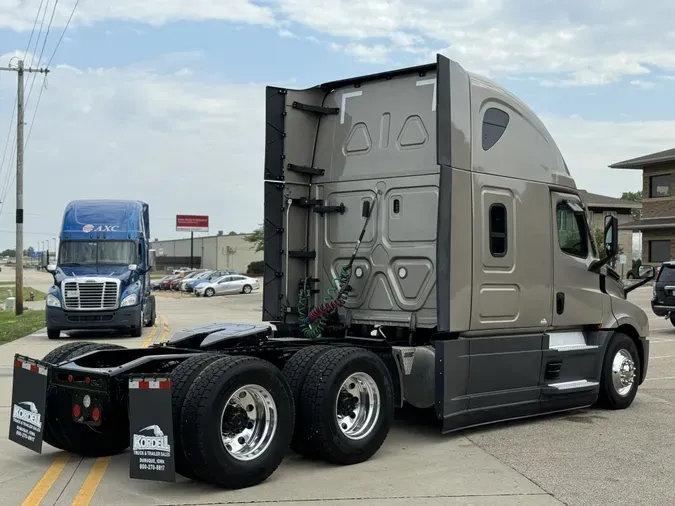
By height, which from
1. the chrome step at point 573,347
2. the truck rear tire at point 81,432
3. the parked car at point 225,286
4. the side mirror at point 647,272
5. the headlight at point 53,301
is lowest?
the parked car at point 225,286

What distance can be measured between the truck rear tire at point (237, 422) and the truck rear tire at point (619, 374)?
4465 millimetres

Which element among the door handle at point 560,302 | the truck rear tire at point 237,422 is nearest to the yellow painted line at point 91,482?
the truck rear tire at point 237,422

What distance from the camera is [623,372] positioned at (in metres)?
9.40

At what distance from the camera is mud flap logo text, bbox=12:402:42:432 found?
6.35 metres

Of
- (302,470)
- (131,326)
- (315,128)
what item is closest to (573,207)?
(315,128)

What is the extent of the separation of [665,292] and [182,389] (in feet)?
60.2

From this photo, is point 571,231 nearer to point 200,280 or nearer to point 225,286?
point 225,286

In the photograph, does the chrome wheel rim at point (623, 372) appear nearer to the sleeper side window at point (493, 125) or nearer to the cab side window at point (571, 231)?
the cab side window at point (571, 231)

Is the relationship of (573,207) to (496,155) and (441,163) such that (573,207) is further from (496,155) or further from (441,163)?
(441,163)

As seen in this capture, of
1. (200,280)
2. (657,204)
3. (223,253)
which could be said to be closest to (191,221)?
(223,253)

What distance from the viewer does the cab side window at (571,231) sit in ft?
29.0

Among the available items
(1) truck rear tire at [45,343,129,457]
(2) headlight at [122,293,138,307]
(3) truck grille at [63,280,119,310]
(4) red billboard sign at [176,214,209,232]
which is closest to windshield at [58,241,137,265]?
(3) truck grille at [63,280,119,310]

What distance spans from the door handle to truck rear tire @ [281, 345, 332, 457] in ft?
10.0

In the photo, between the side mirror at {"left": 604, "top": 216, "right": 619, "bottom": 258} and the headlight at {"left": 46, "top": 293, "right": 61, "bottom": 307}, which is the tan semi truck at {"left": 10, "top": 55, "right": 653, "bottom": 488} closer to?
the side mirror at {"left": 604, "top": 216, "right": 619, "bottom": 258}
